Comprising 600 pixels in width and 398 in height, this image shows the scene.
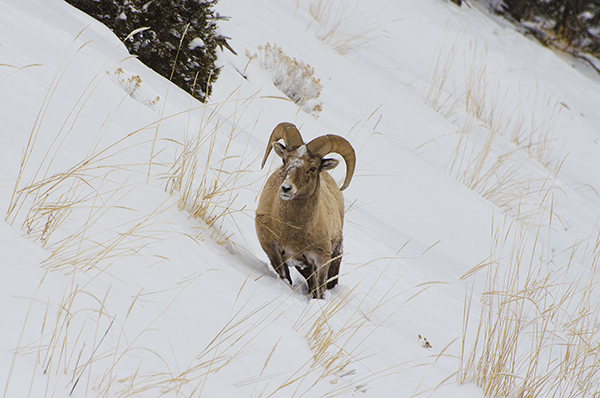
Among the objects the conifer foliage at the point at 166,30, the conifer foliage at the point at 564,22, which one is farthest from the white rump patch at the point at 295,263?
the conifer foliage at the point at 564,22

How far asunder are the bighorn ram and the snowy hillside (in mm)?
166

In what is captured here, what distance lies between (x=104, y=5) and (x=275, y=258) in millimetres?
3453

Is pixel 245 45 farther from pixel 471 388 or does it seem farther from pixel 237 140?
pixel 471 388

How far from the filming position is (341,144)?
331 cm

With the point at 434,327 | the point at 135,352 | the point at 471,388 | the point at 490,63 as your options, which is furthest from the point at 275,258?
the point at 490,63

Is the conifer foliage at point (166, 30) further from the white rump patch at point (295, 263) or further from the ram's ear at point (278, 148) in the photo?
the white rump patch at point (295, 263)

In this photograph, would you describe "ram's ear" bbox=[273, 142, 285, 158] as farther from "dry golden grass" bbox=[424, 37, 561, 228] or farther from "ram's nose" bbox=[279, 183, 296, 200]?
"dry golden grass" bbox=[424, 37, 561, 228]

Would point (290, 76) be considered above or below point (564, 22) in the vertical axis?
below

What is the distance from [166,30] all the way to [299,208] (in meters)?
2.91

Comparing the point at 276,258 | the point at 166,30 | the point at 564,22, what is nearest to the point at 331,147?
the point at 276,258

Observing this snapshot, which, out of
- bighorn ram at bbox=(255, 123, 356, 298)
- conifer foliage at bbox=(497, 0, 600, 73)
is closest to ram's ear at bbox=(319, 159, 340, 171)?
bighorn ram at bbox=(255, 123, 356, 298)

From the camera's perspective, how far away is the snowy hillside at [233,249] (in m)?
1.60

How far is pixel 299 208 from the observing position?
132 inches

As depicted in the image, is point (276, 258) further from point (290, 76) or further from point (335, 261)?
point (290, 76)
